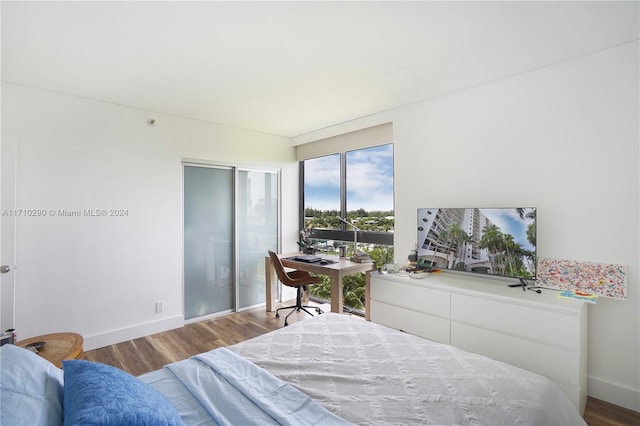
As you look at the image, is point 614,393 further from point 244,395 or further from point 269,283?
point 269,283

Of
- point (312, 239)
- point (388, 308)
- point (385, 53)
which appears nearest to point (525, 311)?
point (388, 308)

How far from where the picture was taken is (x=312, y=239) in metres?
5.14

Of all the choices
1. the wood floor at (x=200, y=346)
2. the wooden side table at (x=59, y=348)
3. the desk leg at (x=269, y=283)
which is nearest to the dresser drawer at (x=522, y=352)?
the wood floor at (x=200, y=346)

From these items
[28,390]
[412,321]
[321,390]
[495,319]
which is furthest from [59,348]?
[495,319]

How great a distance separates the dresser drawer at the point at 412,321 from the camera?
277 centimetres

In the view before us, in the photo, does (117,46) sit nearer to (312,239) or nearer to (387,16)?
(387,16)

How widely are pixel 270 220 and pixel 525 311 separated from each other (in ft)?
11.6

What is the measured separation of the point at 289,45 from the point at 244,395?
7.16 ft

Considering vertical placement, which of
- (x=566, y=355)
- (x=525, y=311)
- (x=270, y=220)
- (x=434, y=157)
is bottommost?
(x=566, y=355)

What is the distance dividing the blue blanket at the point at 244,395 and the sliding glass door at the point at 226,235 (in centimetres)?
264

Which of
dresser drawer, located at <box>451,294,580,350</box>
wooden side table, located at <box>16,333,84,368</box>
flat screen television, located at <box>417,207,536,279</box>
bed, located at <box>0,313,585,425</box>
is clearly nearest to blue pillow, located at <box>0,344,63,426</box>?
bed, located at <box>0,313,585,425</box>

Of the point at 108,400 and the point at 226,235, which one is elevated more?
the point at 226,235

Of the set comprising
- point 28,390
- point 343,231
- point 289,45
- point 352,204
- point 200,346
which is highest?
point 289,45

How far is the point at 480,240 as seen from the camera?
2.88 metres
